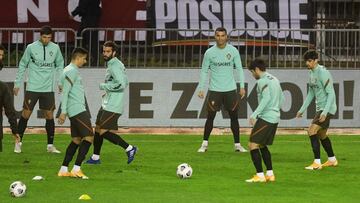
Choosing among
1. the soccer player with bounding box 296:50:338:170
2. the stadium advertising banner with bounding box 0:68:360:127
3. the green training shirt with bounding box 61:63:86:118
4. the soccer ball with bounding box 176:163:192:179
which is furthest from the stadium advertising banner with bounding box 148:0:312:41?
the soccer ball with bounding box 176:163:192:179

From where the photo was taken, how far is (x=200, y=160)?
57.8 ft

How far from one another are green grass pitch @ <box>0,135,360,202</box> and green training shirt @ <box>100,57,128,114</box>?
99 centimetres

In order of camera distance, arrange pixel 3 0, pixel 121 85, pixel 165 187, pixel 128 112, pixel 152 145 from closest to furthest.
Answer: pixel 165 187
pixel 121 85
pixel 152 145
pixel 128 112
pixel 3 0

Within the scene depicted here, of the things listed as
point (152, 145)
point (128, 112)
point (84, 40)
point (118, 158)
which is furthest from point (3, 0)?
point (118, 158)

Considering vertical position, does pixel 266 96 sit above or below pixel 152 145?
above

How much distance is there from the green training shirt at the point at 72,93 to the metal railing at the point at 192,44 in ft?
30.0

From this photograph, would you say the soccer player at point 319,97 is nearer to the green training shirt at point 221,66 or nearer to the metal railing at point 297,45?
the green training shirt at point 221,66

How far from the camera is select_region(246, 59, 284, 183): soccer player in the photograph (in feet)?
46.8

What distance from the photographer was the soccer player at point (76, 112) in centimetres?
1482

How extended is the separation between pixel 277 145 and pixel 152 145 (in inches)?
99.1

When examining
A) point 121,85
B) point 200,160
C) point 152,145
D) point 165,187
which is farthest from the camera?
point 152,145

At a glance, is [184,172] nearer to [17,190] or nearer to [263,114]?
[263,114]

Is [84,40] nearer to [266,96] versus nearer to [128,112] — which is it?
[128,112]

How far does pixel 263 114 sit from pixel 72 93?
9.17 ft
